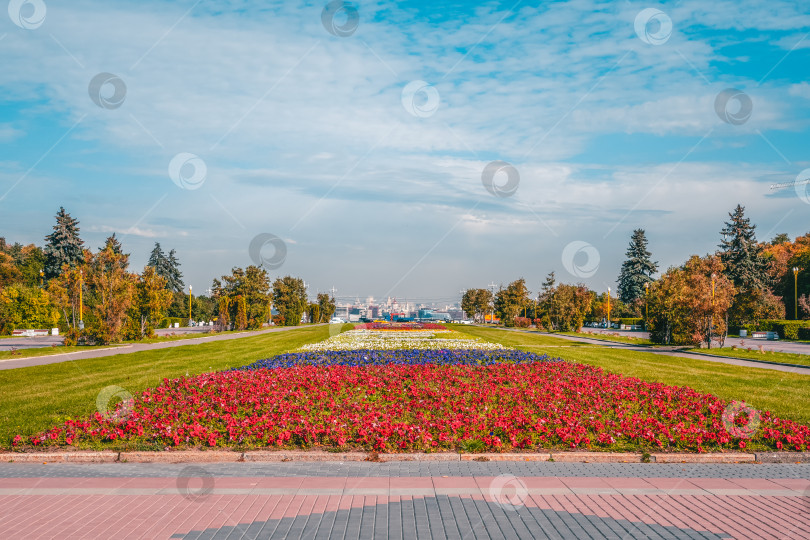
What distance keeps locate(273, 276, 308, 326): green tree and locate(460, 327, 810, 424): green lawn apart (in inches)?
2141

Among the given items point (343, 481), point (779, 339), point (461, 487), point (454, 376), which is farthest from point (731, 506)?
point (779, 339)

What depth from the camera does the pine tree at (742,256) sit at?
59.7 meters

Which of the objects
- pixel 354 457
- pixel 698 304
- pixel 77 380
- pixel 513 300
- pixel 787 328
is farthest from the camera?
pixel 513 300

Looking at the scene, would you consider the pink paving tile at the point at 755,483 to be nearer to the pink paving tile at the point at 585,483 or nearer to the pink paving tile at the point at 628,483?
the pink paving tile at the point at 628,483

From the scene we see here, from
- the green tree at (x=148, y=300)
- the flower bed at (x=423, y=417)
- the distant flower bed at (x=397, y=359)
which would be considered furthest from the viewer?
the green tree at (x=148, y=300)

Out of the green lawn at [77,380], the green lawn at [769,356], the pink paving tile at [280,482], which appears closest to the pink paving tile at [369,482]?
the pink paving tile at [280,482]

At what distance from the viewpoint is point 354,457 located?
300 inches

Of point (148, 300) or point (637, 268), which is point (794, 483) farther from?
point (637, 268)

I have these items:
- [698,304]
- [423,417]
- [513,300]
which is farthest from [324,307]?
[423,417]

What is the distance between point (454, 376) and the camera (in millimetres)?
13883

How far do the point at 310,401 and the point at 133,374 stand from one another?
8205mm

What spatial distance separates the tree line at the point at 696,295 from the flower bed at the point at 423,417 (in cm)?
1537

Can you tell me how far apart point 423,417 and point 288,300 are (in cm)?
6516

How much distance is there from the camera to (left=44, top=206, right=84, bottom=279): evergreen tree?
200ft
